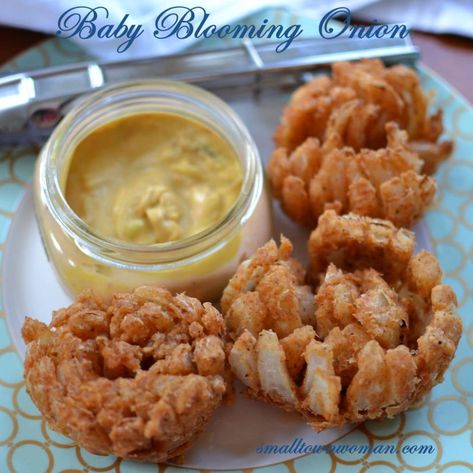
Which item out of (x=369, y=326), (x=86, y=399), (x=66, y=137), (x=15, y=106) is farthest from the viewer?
(x=15, y=106)

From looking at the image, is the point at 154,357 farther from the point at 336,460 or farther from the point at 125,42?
the point at 125,42

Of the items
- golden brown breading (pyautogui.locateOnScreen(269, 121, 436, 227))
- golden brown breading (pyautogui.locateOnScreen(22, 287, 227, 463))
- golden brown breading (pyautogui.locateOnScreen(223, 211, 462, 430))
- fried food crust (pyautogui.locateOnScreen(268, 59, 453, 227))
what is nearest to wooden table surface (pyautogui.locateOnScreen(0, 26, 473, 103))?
fried food crust (pyautogui.locateOnScreen(268, 59, 453, 227))

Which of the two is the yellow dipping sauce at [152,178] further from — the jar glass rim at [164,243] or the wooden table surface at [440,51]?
the wooden table surface at [440,51]

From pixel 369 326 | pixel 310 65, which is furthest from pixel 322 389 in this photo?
pixel 310 65

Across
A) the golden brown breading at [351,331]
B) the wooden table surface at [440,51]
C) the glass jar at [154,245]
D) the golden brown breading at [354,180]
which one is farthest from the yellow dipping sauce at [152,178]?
the wooden table surface at [440,51]

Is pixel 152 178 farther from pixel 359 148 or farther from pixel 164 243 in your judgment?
pixel 359 148

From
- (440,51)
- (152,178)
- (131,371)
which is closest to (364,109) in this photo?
(152,178)

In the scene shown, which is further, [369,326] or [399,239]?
[399,239]
